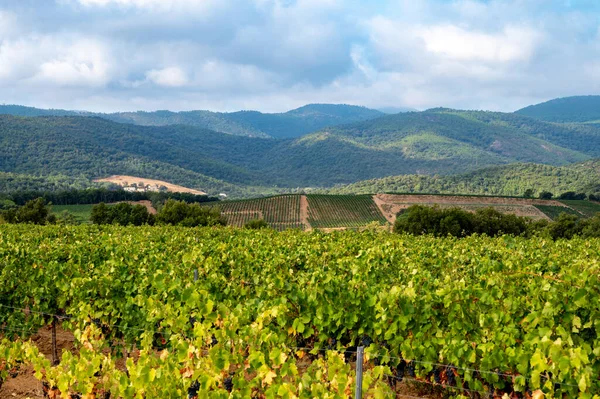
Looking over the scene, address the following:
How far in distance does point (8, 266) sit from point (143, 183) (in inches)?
7329

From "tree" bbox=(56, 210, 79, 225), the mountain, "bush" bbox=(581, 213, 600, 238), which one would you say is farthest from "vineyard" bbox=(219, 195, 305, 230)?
the mountain

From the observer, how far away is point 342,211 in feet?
294

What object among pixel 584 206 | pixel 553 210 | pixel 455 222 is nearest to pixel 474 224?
pixel 455 222

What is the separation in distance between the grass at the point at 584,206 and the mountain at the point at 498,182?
5094cm

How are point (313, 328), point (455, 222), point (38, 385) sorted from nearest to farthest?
point (313, 328)
point (38, 385)
point (455, 222)

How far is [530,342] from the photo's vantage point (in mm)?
5898

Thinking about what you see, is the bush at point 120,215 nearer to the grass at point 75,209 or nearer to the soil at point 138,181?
the grass at point 75,209

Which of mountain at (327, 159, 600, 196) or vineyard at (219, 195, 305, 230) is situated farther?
mountain at (327, 159, 600, 196)

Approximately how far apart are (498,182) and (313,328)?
163m

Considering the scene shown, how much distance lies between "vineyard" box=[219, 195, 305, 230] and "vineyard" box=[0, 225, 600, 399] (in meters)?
68.9

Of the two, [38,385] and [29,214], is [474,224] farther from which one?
[38,385]

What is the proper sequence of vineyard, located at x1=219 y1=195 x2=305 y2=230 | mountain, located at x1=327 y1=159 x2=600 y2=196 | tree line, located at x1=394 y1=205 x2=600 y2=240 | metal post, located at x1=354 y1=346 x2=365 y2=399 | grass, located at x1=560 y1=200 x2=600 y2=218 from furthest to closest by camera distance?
mountain, located at x1=327 y1=159 x2=600 y2=196, grass, located at x1=560 y1=200 x2=600 y2=218, vineyard, located at x1=219 y1=195 x2=305 y2=230, tree line, located at x1=394 y1=205 x2=600 y2=240, metal post, located at x1=354 y1=346 x2=365 y2=399

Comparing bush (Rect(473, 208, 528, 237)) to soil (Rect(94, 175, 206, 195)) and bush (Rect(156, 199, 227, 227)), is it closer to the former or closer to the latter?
bush (Rect(156, 199, 227, 227))

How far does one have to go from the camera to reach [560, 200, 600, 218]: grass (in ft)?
276
